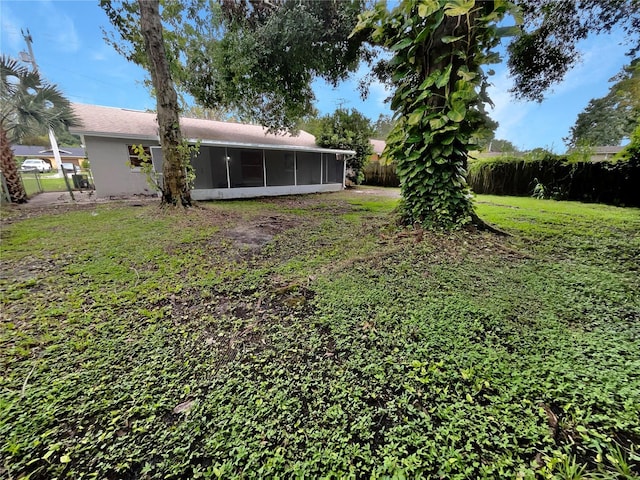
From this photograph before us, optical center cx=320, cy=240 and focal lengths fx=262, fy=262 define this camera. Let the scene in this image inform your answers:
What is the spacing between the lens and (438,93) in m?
3.81

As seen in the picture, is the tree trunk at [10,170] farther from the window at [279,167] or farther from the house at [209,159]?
the window at [279,167]

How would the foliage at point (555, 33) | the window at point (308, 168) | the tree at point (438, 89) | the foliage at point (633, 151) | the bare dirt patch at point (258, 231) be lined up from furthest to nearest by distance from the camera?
the window at point (308, 168)
the foliage at point (633, 151)
the foliage at point (555, 33)
the bare dirt patch at point (258, 231)
the tree at point (438, 89)

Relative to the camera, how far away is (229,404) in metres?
1.46

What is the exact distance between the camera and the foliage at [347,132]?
14414 mm

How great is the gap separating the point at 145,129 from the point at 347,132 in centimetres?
950

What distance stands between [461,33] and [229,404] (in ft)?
16.5

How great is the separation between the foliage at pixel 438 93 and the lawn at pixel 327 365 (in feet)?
3.49

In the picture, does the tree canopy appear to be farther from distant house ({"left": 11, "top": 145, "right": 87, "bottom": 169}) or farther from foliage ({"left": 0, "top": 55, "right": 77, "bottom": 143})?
distant house ({"left": 11, "top": 145, "right": 87, "bottom": 169})

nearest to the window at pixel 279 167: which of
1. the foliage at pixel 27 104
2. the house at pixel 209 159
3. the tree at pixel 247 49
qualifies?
the house at pixel 209 159

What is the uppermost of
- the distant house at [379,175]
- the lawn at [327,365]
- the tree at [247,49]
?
the tree at [247,49]

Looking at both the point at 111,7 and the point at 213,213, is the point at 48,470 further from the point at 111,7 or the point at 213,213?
the point at 111,7

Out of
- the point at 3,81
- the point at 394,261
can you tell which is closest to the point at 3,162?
the point at 3,81

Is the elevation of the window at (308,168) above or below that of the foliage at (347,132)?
below

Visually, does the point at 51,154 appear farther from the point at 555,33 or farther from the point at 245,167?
the point at 555,33
